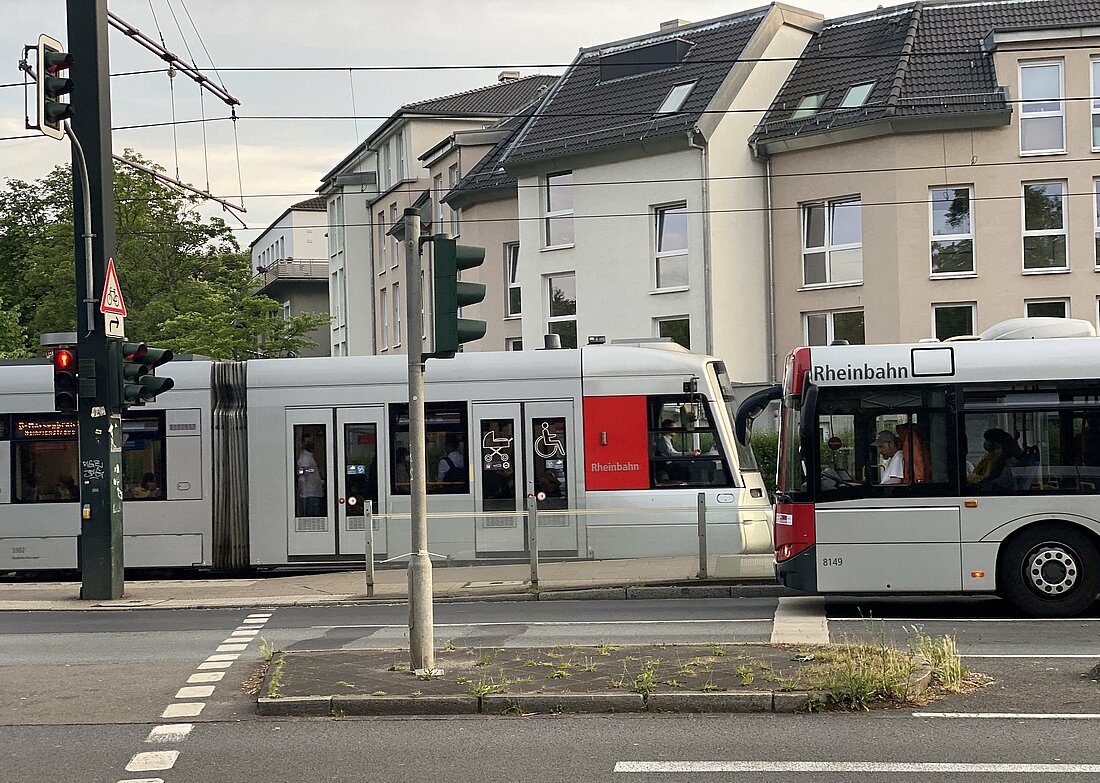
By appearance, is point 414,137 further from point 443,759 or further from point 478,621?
point 443,759

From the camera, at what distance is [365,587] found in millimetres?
17594

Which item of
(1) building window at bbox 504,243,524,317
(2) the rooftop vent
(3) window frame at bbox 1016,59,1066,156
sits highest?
(2) the rooftop vent

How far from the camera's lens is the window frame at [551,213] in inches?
1476

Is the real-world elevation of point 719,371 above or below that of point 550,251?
below

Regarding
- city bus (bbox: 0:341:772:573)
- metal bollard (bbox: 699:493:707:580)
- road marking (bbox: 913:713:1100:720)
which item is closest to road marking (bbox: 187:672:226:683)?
road marking (bbox: 913:713:1100:720)

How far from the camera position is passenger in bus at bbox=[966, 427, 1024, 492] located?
44.4 ft

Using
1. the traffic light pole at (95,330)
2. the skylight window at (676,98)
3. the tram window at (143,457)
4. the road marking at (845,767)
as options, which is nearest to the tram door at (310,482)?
the tram window at (143,457)

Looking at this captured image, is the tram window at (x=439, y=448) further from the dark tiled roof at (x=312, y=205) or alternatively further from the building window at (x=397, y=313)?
the dark tiled roof at (x=312, y=205)

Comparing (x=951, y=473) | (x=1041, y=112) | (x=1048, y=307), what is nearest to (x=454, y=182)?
(x=1041, y=112)

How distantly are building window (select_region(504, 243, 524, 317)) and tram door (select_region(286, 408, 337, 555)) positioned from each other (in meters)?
21.6

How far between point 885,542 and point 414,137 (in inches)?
1613

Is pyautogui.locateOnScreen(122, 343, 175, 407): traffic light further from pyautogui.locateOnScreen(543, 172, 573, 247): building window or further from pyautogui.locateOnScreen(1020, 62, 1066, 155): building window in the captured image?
pyautogui.locateOnScreen(1020, 62, 1066, 155): building window

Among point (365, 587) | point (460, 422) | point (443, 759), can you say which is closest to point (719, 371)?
point (460, 422)

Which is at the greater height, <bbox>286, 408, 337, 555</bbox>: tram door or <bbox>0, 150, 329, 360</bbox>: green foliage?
<bbox>0, 150, 329, 360</bbox>: green foliage
